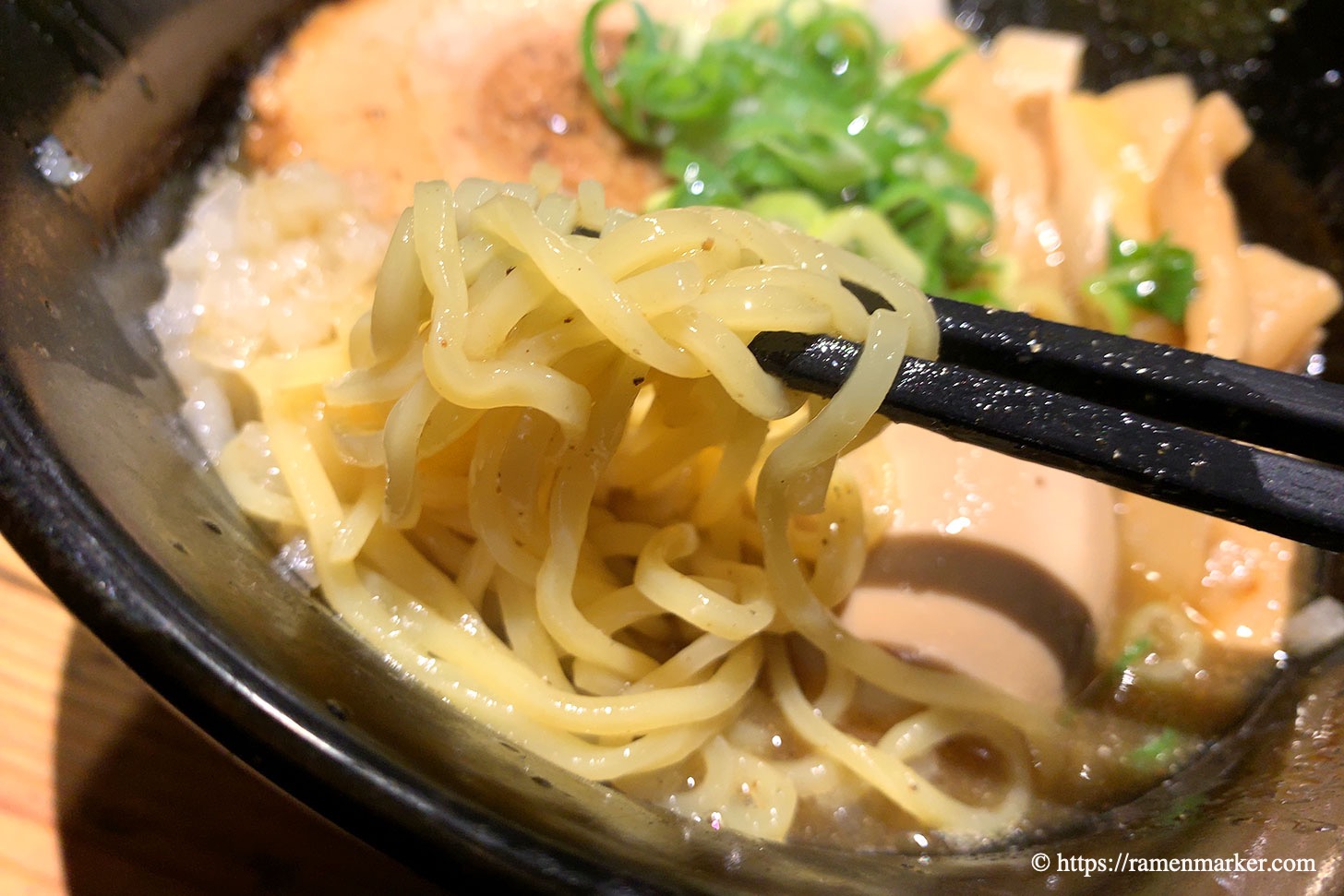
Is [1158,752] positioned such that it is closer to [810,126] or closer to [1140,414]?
[1140,414]

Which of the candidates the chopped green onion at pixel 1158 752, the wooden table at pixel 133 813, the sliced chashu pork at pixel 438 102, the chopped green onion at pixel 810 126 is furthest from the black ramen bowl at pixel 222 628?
the chopped green onion at pixel 810 126

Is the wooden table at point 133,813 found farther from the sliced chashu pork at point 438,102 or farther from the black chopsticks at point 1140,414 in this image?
the sliced chashu pork at point 438,102

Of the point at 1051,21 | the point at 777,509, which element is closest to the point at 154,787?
the point at 777,509

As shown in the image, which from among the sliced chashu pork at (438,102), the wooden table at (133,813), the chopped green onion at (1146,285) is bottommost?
the chopped green onion at (1146,285)

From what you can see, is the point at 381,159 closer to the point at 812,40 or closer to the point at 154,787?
the point at 812,40

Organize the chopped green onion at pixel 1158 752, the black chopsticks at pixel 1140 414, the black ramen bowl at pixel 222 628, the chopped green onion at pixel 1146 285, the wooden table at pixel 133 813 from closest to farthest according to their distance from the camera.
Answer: the black ramen bowl at pixel 222 628 → the black chopsticks at pixel 1140 414 → the wooden table at pixel 133 813 → the chopped green onion at pixel 1158 752 → the chopped green onion at pixel 1146 285

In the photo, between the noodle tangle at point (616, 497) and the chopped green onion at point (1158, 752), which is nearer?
the noodle tangle at point (616, 497)

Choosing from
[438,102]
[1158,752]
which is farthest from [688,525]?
[438,102]

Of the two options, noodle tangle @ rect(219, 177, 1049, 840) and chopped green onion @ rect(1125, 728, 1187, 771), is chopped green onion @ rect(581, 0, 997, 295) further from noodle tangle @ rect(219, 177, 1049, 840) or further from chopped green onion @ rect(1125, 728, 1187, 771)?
chopped green onion @ rect(1125, 728, 1187, 771)
